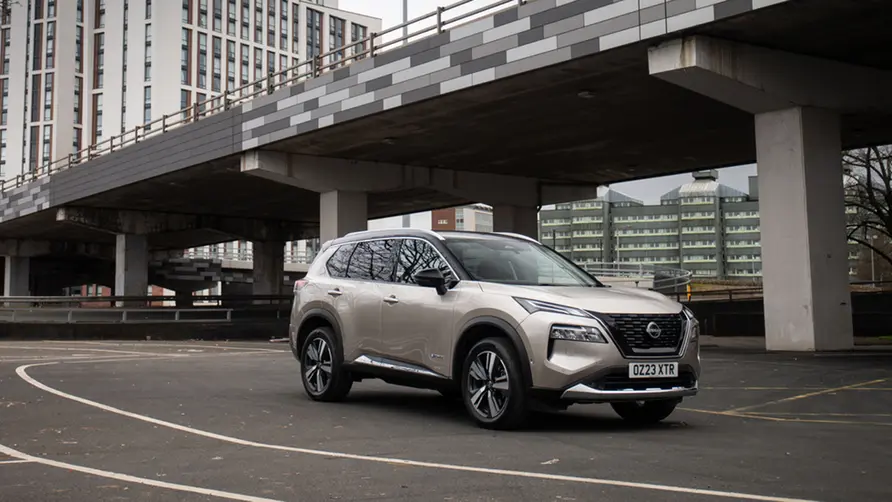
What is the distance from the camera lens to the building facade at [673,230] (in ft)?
409

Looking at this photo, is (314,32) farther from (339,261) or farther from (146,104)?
(339,261)

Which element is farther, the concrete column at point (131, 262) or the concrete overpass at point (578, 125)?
the concrete column at point (131, 262)

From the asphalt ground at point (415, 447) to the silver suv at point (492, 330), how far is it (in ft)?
1.17

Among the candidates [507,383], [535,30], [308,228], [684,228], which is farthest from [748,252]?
[507,383]

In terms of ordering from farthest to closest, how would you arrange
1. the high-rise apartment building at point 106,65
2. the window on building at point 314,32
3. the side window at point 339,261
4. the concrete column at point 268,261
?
1. the window on building at point 314,32
2. the high-rise apartment building at point 106,65
3. the concrete column at point 268,261
4. the side window at point 339,261

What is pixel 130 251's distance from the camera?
47.6 meters

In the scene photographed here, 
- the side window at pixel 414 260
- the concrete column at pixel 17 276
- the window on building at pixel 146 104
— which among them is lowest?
the side window at pixel 414 260

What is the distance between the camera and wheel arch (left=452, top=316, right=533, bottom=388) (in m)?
7.21

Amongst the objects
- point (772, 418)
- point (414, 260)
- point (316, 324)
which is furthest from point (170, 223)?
point (772, 418)

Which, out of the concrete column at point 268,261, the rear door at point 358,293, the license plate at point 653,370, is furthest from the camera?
the concrete column at point 268,261

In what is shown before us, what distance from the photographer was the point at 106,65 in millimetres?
100500

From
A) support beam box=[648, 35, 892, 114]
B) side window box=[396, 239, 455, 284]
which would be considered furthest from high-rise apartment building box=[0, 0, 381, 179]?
side window box=[396, 239, 455, 284]

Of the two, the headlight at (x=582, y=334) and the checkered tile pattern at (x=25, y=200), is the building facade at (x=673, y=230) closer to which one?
the checkered tile pattern at (x=25, y=200)

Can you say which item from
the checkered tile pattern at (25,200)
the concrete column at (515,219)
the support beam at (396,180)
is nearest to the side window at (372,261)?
the support beam at (396,180)
